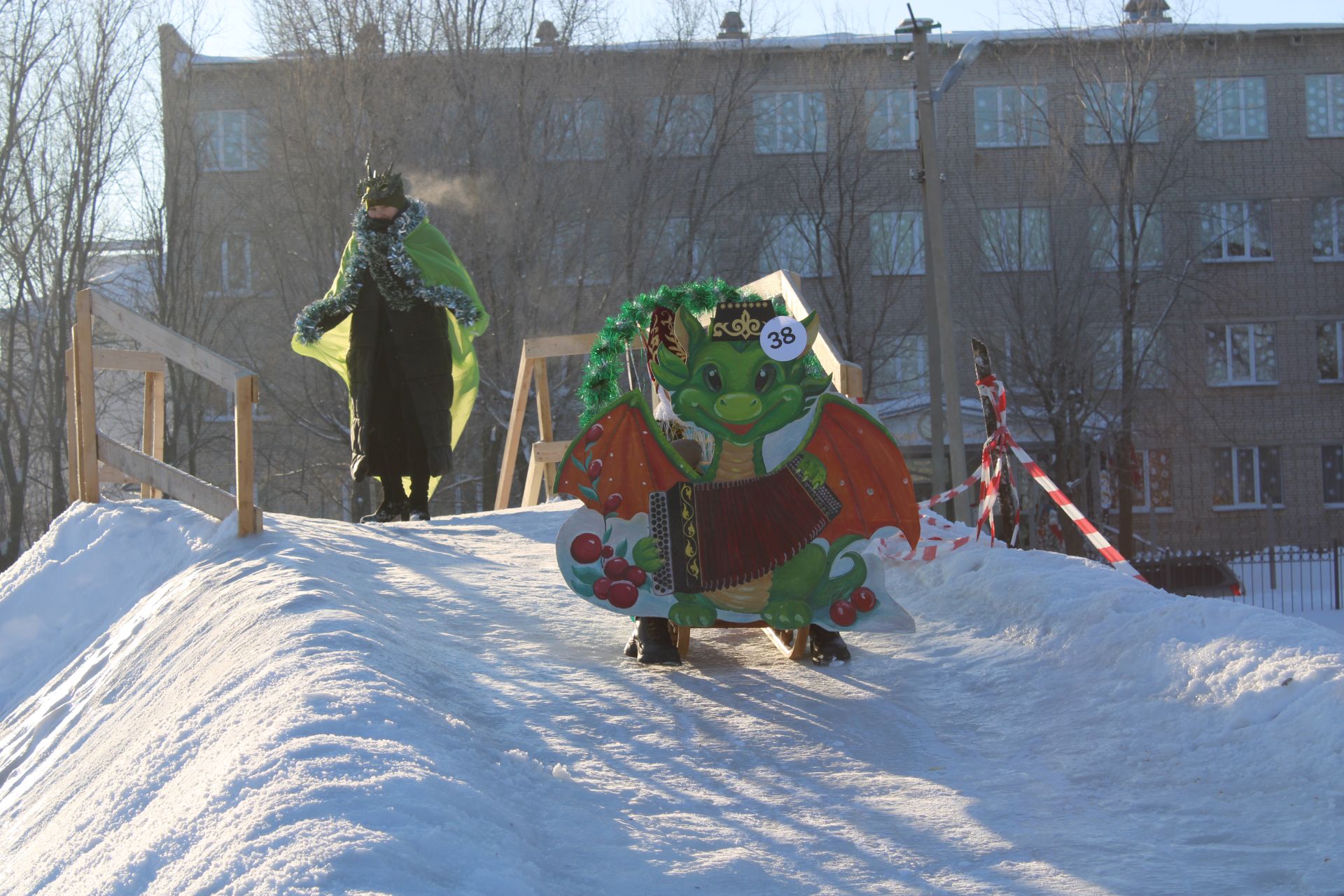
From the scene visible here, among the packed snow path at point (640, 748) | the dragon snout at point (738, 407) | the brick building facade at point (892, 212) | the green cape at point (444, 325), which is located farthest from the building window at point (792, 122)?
the dragon snout at point (738, 407)

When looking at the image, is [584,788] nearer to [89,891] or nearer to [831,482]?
[89,891]

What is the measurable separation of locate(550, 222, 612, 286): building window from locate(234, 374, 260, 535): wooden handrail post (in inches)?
536

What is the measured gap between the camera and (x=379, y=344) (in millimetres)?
8930

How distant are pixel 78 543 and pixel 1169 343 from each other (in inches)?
829

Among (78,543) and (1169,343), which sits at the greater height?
(1169,343)

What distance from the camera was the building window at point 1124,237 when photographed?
23.5 m

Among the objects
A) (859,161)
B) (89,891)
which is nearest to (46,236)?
(859,161)

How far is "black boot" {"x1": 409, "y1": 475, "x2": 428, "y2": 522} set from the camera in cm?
923

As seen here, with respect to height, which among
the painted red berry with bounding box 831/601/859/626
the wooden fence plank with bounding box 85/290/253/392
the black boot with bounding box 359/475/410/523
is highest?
the wooden fence plank with bounding box 85/290/253/392

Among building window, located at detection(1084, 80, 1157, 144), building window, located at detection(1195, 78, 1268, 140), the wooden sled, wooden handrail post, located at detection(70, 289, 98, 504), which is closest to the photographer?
the wooden sled

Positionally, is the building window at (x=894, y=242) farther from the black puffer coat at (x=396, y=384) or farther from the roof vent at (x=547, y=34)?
the black puffer coat at (x=396, y=384)

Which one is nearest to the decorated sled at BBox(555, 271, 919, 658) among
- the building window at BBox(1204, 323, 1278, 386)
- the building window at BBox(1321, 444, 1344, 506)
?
the building window at BBox(1204, 323, 1278, 386)

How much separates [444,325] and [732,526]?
432cm

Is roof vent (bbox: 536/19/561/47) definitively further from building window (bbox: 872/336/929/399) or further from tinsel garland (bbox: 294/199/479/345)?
tinsel garland (bbox: 294/199/479/345)
